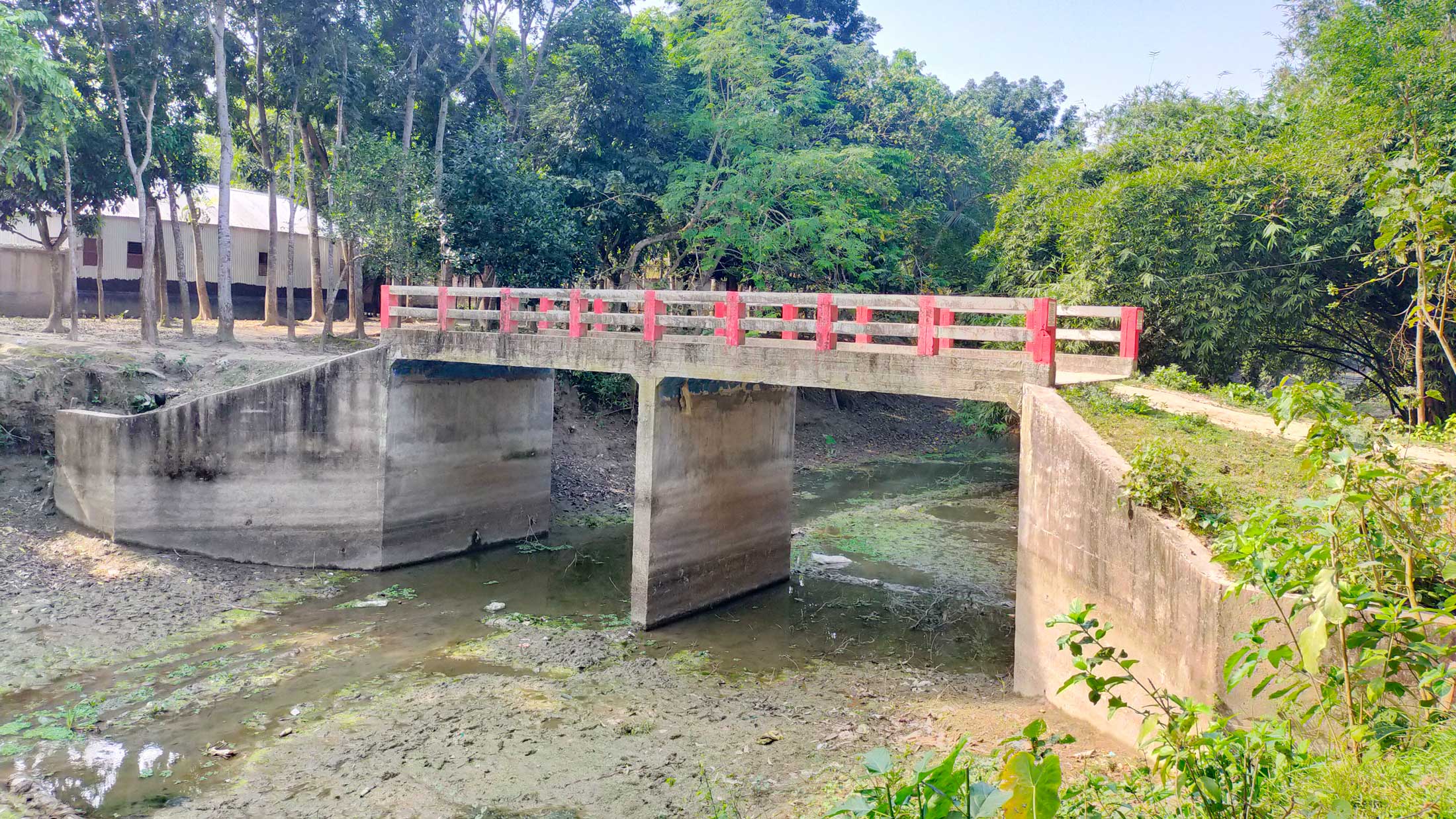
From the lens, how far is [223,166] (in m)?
23.0

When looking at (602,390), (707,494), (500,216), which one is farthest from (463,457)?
(602,390)

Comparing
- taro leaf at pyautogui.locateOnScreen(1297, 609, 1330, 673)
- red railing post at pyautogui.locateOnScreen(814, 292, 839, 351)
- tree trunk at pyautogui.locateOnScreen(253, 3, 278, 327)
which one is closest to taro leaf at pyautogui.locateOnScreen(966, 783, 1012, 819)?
taro leaf at pyautogui.locateOnScreen(1297, 609, 1330, 673)

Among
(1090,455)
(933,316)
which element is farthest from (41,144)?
(1090,455)

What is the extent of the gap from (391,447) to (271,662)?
205 inches

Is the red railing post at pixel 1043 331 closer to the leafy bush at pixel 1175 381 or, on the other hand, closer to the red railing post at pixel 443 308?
the leafy bush at pixel 1175 381

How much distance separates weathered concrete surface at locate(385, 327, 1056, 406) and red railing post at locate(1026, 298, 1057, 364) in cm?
14

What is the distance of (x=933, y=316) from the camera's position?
1184 cm

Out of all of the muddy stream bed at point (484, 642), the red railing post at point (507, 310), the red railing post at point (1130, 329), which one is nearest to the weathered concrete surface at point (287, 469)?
the muddy stream bed at point (484, 642)

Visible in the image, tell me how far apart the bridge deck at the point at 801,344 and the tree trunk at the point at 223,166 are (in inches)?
323

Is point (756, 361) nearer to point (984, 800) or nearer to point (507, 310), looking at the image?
point (507, 310)

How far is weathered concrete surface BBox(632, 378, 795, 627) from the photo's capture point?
573 inches

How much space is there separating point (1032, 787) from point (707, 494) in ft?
38.6

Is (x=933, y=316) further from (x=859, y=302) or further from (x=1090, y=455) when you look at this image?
(x=1090, y=455)

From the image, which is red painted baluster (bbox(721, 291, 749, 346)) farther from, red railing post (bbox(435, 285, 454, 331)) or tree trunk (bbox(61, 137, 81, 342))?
tree trunk (bbox(61, 137, 81, 342))
